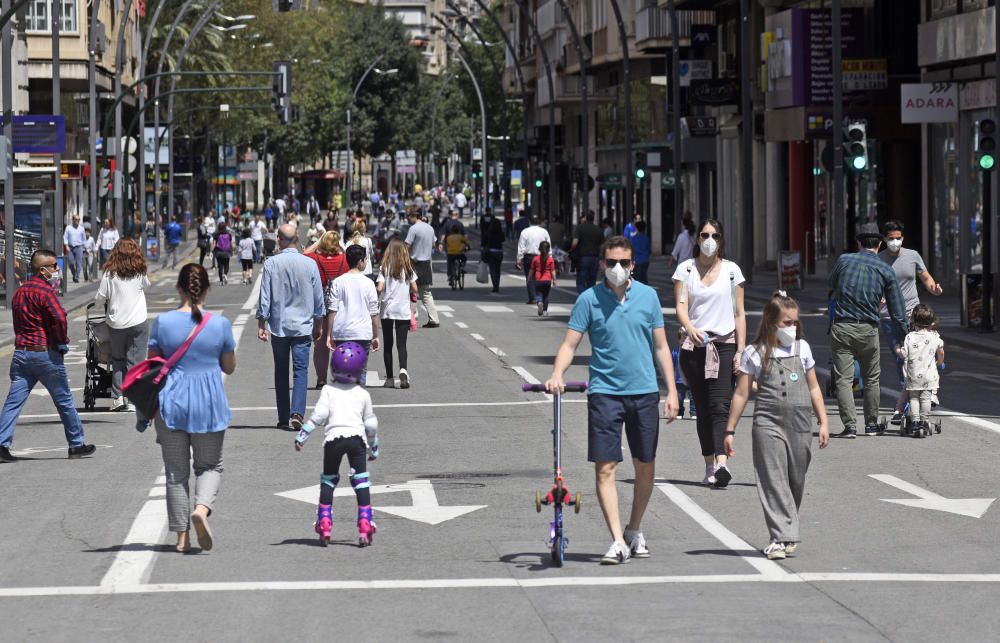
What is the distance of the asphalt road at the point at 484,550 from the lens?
29.1 ft

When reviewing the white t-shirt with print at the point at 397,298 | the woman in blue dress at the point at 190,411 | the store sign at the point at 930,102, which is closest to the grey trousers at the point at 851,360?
the white t-shirt with print at the point at 397,298

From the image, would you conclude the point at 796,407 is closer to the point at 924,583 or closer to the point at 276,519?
the point at 924,583

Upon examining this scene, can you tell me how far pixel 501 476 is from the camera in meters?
14.2

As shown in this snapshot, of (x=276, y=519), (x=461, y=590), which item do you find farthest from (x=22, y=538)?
(x=461, y=590)

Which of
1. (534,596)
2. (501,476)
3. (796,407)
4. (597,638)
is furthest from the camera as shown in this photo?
(501,476)

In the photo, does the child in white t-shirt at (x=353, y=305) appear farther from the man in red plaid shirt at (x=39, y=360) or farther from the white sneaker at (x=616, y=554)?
the white sneaker at (x=616, y=554)

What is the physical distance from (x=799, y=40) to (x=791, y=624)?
1504 inches

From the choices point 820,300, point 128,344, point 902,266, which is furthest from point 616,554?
point 820,300

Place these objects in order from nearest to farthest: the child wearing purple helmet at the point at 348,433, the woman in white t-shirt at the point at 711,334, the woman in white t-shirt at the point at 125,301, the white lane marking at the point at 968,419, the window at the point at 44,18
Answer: the child wearing purple helmet at the point at 348,433 < the woman in white t-shirt at the point at 711,334 < the white lane marking at the point at 968,419 < the woman in white t-shirt at the point at 125,301 < the window at the point at 44,18

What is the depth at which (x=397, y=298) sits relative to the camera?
2188cm

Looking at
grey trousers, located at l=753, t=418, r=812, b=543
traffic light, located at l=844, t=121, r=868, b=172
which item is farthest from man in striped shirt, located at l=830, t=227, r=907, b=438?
traffic light, located at l=844, t=121, r=868, b=172

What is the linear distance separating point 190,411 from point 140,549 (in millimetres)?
Result: 851

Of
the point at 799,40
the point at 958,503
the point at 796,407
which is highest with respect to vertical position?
the point at 799,40

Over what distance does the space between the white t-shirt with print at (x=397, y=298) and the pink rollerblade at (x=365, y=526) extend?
419 inches
